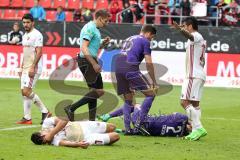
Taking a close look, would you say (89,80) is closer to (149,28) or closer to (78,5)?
(149,28)

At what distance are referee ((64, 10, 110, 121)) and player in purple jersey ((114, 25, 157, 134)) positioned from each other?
0.51 meters

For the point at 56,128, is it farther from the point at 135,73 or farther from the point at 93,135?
the point at 135,73

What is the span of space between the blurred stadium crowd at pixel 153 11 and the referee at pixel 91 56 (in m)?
15.7

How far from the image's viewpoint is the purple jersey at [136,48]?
1462 centimetres

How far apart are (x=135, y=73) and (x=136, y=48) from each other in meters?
0.49

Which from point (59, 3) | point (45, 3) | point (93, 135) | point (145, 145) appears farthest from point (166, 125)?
point (45, 3)

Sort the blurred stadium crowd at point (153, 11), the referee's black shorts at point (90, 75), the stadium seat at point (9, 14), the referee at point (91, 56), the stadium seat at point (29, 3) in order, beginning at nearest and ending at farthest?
the referee at point (91, 56), the referee's black shorts at point (90, 75), the blurred stadium crowd at point (153, 11), the stadium seat at point (9, 14), the stadium seat at point (29, 3)

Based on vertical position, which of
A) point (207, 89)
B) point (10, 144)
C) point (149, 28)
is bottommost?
point (207, 89)

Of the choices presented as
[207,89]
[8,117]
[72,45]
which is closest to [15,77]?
[72,45]

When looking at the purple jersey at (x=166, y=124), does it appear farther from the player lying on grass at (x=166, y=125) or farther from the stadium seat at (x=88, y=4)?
the stadium seat at (x=88, y=4)

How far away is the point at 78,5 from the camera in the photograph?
3522 centimetres

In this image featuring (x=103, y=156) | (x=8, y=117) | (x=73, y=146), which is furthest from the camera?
(x=8, y=117)

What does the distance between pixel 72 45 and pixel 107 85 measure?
3.02 meters

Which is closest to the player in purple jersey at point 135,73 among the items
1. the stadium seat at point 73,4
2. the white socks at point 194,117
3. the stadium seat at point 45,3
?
the white socks at point 194,117
